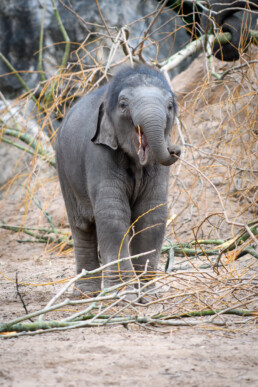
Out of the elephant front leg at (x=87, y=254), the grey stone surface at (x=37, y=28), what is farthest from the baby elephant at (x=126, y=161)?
the grey stone surface at (x=37, y=28)

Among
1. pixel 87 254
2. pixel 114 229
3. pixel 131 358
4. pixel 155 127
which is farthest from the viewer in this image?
pixel 87 254

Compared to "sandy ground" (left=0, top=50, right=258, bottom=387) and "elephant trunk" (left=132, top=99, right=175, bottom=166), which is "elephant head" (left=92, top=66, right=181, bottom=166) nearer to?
"elephant trunk" (left=132, top=99, right=175, bottom=166)

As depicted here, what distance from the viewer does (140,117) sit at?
3.96 meters

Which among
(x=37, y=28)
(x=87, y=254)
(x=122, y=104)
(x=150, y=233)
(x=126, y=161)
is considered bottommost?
(x=87, y=254)

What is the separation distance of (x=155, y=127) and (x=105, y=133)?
59 cm

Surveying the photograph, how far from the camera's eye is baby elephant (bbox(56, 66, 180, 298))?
403 centimetres

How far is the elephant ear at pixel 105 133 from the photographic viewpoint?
4324 mm

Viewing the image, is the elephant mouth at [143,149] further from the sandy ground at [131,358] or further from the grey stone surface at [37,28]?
the grey stone surface at [37,28]

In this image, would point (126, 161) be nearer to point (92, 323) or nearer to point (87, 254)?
point (87, 254)

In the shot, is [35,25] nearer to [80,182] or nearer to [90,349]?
[80,182]

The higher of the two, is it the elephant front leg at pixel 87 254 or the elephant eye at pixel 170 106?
the elephant eye at pixel 170 106

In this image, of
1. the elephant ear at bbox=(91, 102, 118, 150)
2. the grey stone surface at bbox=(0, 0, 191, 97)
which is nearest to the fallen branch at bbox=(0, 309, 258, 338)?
the elephant ear at bbox=(91, 102, 118, 150)

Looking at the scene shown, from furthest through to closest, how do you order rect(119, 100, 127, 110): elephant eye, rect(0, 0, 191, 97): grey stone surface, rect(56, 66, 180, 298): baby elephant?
rect(0, 0, 191, 97): grey stone surface < rect(119, 100, 127, 110): elephant eye < rect(56, 66, 180, 298): baby elephant

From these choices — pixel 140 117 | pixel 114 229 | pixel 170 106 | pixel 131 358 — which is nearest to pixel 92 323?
pixel 131 358
